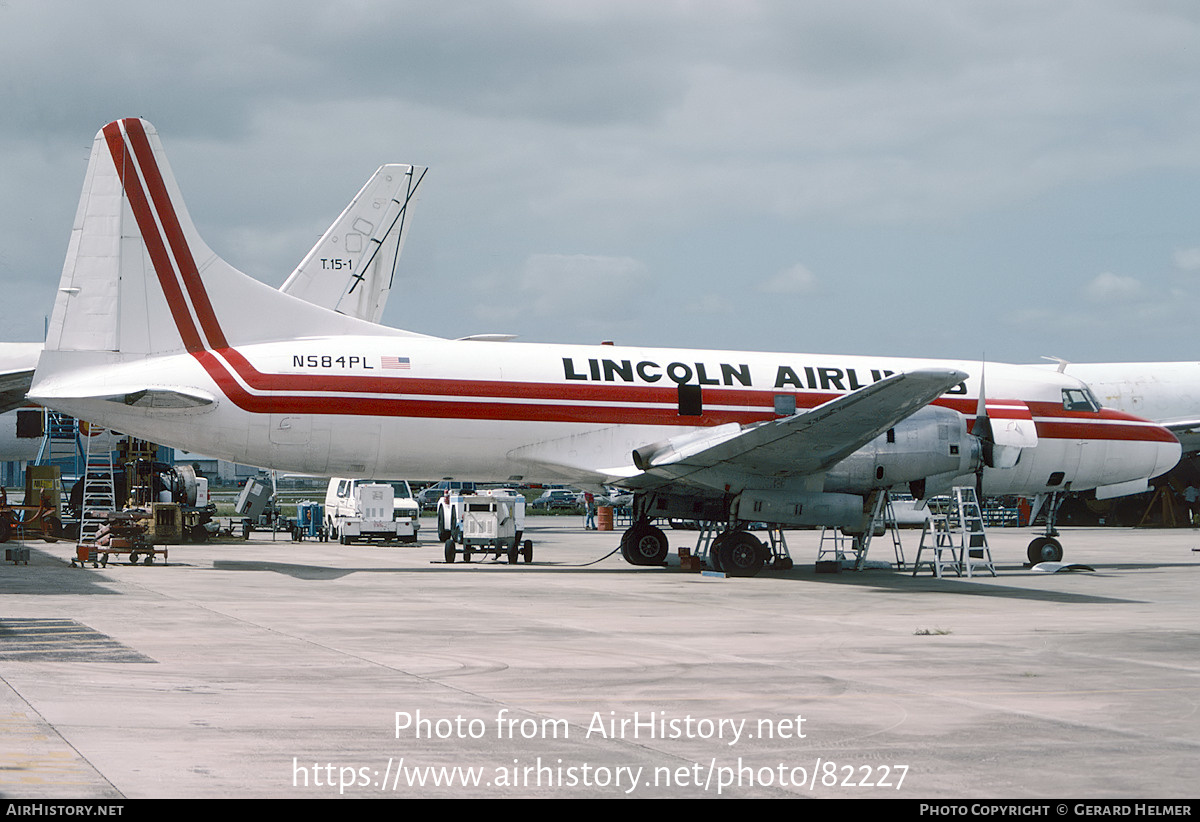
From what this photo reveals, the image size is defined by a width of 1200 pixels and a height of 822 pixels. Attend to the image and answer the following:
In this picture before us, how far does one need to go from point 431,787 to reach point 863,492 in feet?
59.5

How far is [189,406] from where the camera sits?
901 inches

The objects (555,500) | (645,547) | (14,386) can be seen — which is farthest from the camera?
(555,500)

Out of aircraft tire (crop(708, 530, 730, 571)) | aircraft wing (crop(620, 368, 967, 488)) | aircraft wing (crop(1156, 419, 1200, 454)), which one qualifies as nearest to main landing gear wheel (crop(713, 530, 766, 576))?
aircraft tire (crop(708, 530, 730, 571))

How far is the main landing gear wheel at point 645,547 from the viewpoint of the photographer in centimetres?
2736

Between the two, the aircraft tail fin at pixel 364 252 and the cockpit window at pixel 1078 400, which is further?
the aircraft tail fin at pixel 364 252

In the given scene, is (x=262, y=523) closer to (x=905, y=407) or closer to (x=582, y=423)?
(x=582, y=423)

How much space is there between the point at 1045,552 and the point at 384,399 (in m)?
15.3

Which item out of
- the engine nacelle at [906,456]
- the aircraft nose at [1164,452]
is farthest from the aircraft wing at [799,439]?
the aircraft nose at [1164,452]

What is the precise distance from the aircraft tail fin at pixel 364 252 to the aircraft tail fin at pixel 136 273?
1581cm

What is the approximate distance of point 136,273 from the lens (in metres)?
23.6

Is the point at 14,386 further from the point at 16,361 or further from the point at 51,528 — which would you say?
the point at 16,361

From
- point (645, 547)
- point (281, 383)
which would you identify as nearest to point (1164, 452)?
point (645, 547)

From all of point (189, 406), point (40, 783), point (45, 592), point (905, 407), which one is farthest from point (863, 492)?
point (40, 783)

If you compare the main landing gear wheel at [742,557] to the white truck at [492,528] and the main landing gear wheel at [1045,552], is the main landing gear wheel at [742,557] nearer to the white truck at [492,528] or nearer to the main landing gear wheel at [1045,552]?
the white truck at [492,528]
